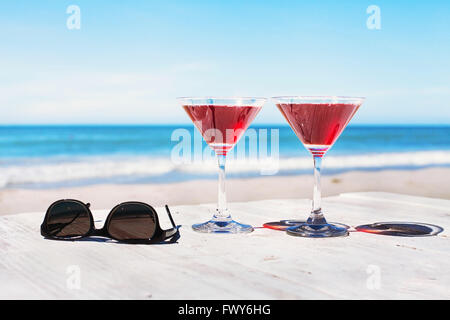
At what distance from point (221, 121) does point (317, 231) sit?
56 cm

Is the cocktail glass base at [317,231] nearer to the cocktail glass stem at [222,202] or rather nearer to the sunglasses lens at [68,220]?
the cocktail glass stem at [222,202]

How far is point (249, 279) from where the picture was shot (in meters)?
1.37

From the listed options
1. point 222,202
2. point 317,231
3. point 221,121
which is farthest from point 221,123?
point 317,231

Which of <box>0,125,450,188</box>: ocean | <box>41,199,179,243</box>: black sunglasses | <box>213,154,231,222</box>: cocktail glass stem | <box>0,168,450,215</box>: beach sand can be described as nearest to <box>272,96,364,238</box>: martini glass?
<box>213,154,231,222</box>: cocktail glass stem

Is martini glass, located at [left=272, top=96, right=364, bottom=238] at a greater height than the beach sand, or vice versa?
martini glass, located at [left=272, top=96, right=364, bottom=238]

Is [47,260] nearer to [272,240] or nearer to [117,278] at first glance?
[117,278]

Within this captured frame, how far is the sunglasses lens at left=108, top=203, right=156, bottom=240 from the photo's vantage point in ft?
5.91

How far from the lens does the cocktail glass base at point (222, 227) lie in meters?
1.99

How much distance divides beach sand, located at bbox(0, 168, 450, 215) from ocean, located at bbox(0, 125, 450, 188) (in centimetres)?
109

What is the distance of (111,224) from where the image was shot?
1.83m

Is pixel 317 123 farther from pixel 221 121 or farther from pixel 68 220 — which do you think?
pixel 68 220

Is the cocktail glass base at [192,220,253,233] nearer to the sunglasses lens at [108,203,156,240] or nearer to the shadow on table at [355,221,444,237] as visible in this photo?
the sunglasses lens at [108,203,156,240]
